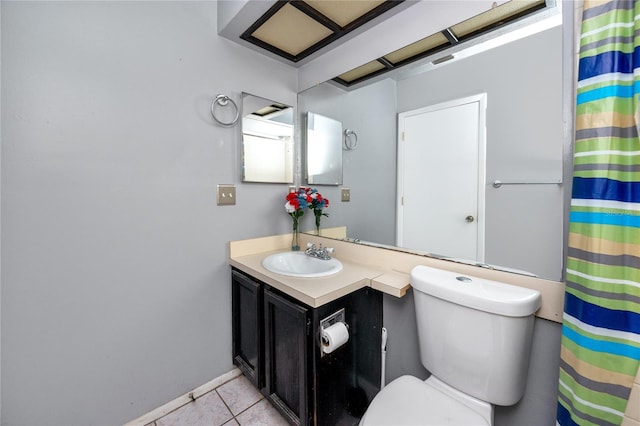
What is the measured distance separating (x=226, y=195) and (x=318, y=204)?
0.63 meters

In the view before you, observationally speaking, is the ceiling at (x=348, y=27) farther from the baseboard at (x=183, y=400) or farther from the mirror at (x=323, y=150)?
the baseboard at (x=183, y=400)

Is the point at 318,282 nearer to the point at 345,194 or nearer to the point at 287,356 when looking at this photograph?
the point at 287,356

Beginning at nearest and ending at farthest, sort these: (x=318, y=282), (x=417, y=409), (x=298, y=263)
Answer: (x=417, y=409) < (x=318, y=282) < (x=298, y=263)

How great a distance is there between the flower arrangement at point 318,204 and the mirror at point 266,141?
0.72 ft

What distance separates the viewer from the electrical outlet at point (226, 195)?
5.13 feet

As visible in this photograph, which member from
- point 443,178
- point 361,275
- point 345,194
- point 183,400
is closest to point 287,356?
point 361,275

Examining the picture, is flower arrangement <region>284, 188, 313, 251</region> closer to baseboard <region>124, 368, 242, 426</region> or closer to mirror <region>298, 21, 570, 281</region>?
mirror <region>298, 21, 570, 281</region>

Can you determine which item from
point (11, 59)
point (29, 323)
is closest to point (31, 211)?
point (29, 323)

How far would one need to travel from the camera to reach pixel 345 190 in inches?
72.6

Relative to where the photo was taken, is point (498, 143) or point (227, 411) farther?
point (227, 411)

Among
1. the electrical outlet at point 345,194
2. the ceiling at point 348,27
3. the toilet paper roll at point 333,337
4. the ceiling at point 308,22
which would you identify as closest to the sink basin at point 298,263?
the toilet paper roll at point 333,337

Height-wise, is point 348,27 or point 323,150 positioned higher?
point 348,27

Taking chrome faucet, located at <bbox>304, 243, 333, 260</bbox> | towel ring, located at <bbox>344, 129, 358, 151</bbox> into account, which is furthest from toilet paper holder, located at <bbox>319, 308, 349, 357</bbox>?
towel ring, located at <bbox>344, 129, 358, 151</bbox>

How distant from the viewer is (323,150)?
191 centimetres
